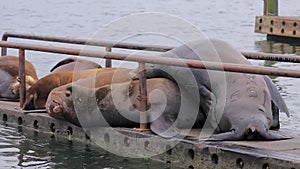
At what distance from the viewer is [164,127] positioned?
8.13 meters

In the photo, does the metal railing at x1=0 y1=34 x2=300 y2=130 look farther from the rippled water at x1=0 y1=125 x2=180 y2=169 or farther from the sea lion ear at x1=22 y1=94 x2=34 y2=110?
the rippled water at x1=0 y1=125 x2=180 y2=169

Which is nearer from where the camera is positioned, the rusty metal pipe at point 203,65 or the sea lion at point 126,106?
the rusty metal pipe at point 203,65

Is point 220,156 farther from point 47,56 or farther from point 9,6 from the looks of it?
point 9,6

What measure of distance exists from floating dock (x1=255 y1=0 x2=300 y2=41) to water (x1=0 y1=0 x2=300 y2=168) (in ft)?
0.83

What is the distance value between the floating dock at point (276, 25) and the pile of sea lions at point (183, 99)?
10639mm

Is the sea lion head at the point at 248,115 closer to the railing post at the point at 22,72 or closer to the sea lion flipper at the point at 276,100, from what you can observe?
the sea lion flipper at the point at 276,100

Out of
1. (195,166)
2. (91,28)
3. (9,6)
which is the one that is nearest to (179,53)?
(195,166)

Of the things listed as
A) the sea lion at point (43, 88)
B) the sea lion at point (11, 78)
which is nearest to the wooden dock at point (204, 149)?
the sea lion at point (43, 88)

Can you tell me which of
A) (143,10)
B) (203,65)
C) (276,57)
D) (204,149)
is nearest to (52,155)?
(204,149)

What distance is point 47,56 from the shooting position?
18375mm

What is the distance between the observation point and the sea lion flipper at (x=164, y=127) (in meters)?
8.05

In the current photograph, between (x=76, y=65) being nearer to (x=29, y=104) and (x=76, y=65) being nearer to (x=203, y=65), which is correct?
(x=29, y=104)

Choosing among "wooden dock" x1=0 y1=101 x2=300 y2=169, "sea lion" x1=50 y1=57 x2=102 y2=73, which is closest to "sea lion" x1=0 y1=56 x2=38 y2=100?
"sea lion" x1=50 y1=57 x2=102 y2=73

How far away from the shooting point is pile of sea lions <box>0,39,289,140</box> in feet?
25.5
